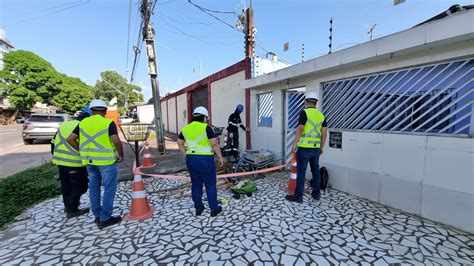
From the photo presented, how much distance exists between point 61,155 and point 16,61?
128 feet

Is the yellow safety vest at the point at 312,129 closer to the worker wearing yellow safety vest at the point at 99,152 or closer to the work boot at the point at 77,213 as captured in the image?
the worker wearing yellow safety vest at the point at 99,152

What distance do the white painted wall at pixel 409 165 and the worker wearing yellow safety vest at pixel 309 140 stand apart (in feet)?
2.81

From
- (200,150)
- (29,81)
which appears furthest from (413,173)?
(29,81)

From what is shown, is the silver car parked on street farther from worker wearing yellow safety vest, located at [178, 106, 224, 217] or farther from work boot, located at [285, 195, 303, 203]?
work boot, located at [285, 195, 303, 203]

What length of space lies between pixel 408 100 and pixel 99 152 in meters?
4.78

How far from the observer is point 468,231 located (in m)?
2.64

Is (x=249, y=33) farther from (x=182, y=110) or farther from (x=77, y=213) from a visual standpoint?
(x=182, y=110)

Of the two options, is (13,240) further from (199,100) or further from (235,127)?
(199,100)

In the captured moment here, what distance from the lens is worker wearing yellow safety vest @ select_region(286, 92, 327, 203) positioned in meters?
3.39

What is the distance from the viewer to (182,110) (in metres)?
14.4

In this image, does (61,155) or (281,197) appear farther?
(281,197)

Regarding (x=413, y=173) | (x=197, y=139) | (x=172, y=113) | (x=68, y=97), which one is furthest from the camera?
(x=68, y=97)

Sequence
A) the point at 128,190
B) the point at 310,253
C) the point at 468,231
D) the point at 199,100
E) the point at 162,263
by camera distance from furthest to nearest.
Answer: the point at 199,100 < the point at 128,190 < the point at 468,231 < the point at 310,253 < the point at 162,263

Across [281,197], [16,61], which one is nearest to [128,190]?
[281,197]
